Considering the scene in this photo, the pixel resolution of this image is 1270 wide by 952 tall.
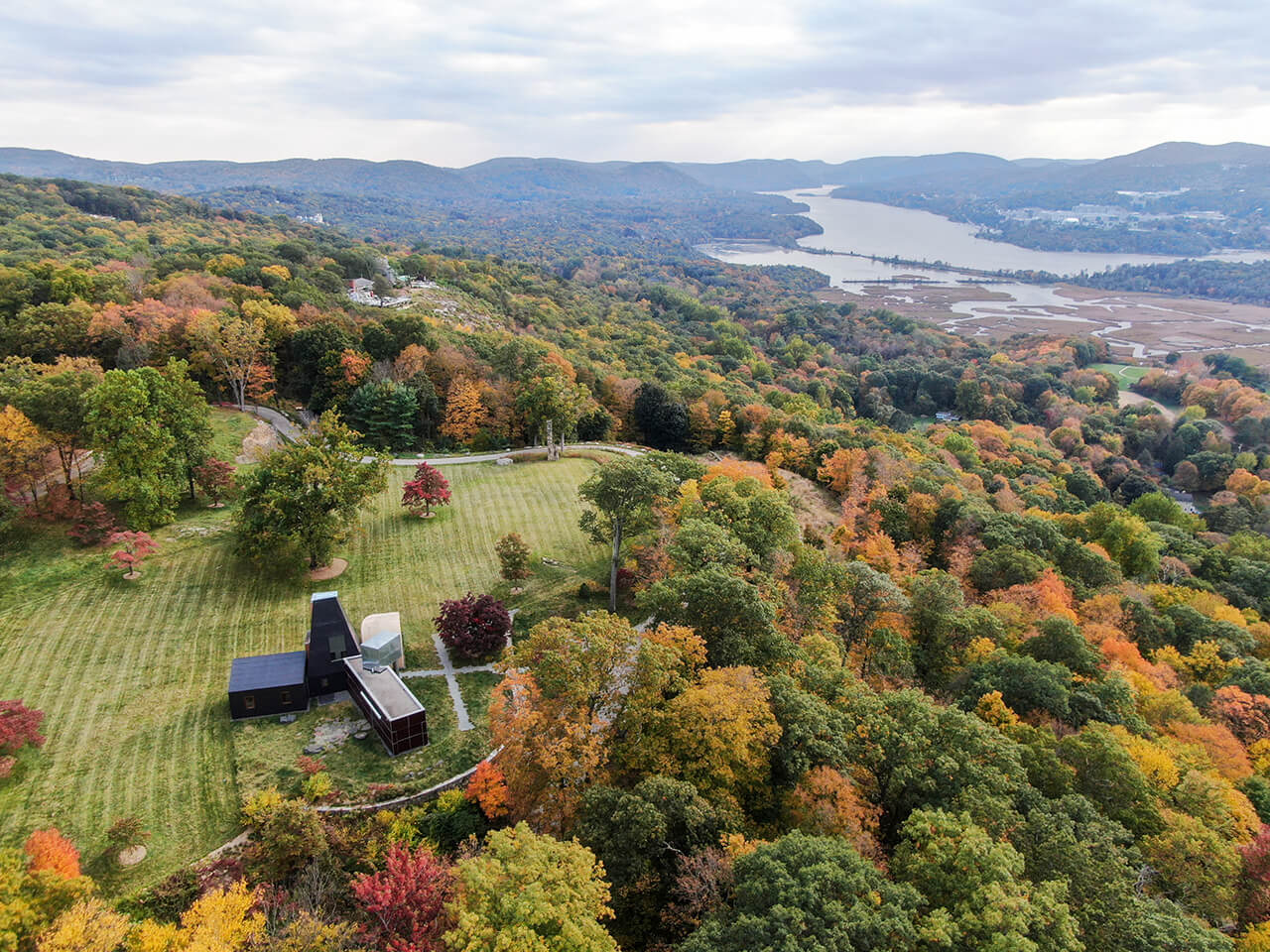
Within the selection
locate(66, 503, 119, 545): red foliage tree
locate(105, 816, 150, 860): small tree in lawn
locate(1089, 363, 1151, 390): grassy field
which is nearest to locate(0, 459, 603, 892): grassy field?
locate(105, 816, 150, 860): small tree in lawn

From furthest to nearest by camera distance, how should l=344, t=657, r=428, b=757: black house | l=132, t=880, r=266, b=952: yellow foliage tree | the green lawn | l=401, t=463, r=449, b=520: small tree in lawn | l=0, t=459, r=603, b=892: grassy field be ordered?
the green lawn < l=401, t=463, r=449, b=520: small tree in lawn < l=344, t=657, r=428, b=757: black house < l=0, t=459, r=603, b=892: grassy field < l=132, t=880, r=266, b=952: yellow foliage tree

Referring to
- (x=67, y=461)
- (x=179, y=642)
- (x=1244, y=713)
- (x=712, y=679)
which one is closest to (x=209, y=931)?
(x=712, y=679)

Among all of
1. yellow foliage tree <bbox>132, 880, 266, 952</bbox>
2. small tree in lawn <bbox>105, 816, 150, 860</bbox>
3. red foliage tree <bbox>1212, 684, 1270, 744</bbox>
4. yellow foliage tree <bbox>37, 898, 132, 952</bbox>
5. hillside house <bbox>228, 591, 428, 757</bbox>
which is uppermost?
yellow foliage tree <bbox>37, 898, 132, 952</bbox>

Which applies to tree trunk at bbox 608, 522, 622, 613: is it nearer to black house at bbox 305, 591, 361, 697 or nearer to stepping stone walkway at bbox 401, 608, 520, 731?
stepping stone walkway at bbox 401, 608, 520, 731

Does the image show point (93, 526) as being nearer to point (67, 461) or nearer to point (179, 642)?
point (67, 461)

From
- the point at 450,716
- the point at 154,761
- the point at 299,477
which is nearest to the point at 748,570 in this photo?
the point at 450,716

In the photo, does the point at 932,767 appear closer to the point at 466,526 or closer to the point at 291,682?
the point at 291,682

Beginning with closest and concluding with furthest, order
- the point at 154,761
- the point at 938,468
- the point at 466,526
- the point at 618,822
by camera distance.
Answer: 1. the point at 618,822
2. the point at 154,761
3. the point at 466,526
4. the point at 938,468
